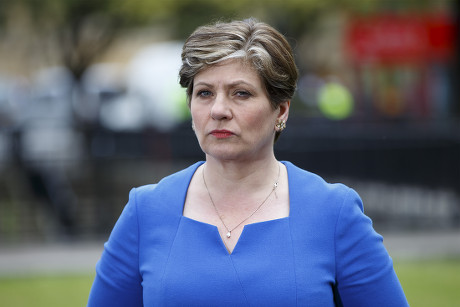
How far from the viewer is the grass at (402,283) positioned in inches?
318

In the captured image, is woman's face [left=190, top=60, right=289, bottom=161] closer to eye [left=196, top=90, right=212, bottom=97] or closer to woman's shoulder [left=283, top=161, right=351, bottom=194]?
eye [left=196, top=90, right=212, bottom=97]

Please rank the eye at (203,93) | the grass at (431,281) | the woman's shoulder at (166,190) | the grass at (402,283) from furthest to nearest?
the grass at (402,283), the grass at (431,281), the woman's shoulder at (166,190), the eye at (203,93)

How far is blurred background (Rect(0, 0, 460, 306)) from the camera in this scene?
11.6 meters

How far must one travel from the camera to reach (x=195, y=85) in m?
2.72

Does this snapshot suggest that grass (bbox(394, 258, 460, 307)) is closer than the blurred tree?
Yes

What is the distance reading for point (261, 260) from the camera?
8.63 feet

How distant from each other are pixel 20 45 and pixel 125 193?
1342 centimetres

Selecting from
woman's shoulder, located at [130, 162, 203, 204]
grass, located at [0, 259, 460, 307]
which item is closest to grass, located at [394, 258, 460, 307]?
grass, located at [0, 259, 460, 307]

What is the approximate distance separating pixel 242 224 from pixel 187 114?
48.4 feet

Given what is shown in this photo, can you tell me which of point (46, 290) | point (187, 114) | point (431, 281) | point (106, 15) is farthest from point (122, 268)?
point (106, 15)

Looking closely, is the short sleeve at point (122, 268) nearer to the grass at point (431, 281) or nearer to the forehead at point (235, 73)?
the forehead at point (235, 73)

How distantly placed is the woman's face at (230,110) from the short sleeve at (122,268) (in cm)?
36

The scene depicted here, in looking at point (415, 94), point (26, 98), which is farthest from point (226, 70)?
point (26, 98)

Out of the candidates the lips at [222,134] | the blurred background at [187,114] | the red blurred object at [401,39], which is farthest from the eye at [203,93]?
the red blurred object at [401,39]
